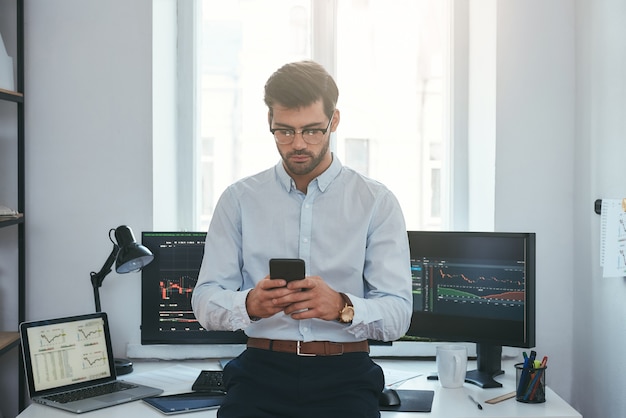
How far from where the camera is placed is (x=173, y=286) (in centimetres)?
235

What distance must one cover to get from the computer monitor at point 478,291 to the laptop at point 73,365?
89 cm

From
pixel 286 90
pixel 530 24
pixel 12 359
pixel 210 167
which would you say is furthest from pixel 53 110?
pixel 530 24

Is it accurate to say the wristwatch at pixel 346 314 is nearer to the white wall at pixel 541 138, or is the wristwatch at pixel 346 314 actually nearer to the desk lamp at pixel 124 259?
the desk lamp at pixel 124 259

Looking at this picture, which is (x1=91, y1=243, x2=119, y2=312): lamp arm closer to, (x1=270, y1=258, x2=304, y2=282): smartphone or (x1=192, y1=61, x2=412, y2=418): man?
(x1=192, y1=61, x2=412, y2=418): man

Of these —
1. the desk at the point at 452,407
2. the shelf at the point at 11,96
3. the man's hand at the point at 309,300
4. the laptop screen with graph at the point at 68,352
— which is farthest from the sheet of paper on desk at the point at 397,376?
the shelf at the point at 11,96

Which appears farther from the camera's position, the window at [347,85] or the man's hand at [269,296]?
the window at [347,85]

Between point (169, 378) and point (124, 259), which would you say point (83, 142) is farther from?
point (169, 378)

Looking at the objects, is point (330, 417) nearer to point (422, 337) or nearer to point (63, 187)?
point (422, 337)

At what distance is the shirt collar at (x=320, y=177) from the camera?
182 cm

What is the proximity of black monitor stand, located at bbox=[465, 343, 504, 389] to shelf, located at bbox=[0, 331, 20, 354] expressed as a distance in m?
1.48

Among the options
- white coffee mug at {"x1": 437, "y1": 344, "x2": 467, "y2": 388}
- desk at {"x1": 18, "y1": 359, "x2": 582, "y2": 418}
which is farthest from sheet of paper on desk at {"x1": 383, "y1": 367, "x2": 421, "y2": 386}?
white coffee mug at {"x1": 437, "y1": 344, "x2": 467, "y2": 388}

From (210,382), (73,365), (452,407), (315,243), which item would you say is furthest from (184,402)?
(452,407)

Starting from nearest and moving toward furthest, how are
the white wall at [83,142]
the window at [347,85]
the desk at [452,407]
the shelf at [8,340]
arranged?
the desk at [452,407], the shelf at [8,340], the white wall at [83,142], the window at [347,85]

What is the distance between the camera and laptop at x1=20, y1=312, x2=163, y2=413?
6.83 feet
